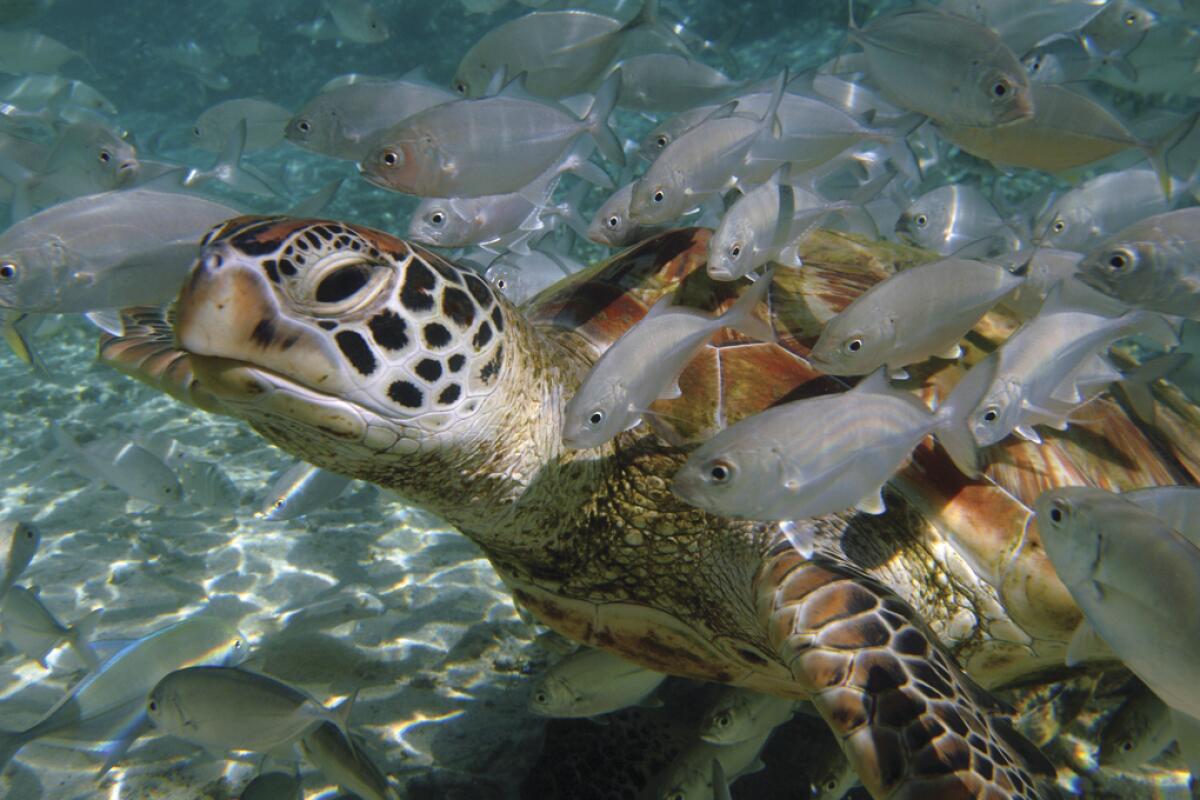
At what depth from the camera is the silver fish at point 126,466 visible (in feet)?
13.1

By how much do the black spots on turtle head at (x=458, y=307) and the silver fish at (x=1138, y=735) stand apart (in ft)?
8.58

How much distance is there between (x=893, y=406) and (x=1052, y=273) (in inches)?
51.6

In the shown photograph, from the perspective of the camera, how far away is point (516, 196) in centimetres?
321

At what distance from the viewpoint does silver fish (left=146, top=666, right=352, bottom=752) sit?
80.4 inches

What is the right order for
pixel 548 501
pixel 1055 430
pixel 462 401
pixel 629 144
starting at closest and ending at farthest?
pixel 462 401
pixel 548 501
pixel 1055 430
pixel 629 144

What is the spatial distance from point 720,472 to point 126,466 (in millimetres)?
3841

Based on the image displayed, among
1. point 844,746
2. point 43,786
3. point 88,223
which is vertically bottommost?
point 43,786

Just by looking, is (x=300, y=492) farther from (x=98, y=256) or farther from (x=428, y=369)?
(x=428, y=369)

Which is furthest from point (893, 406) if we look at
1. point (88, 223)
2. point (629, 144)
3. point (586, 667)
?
point (629, 144)

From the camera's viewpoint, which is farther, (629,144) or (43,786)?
(629,144)

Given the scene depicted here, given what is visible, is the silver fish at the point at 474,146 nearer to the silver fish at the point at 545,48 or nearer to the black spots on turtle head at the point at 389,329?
the black spots on turtle head at the point at 389,329

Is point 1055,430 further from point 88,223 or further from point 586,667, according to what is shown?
point 88,223

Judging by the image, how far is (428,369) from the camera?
169 cm

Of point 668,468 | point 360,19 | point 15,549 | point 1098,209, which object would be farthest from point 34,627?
point 360,19
